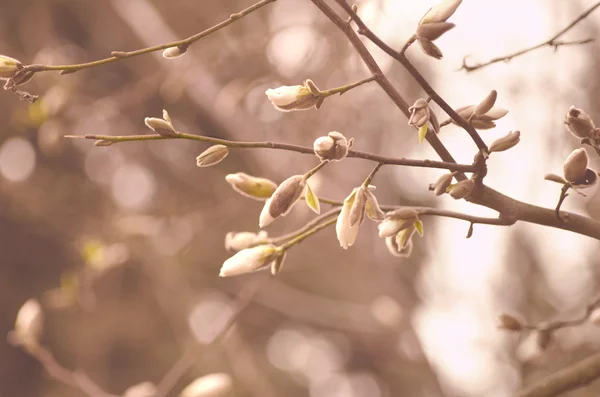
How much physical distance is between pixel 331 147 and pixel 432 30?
11cm

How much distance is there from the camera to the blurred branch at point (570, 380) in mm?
504

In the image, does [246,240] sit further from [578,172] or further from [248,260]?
[578,172]

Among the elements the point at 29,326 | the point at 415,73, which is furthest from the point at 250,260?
the point at 29,326

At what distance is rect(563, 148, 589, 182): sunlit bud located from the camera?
40cm

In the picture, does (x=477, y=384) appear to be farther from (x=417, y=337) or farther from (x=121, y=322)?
(x=121, y=322)

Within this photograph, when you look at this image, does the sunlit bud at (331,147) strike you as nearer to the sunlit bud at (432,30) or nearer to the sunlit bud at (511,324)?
the sunlit bud at (432,30)

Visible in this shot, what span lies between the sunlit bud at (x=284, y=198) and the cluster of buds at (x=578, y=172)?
0.64 ft

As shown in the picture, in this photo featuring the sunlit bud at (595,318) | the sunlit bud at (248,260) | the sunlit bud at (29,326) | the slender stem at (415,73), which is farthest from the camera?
the sunlit bud at (29,326)

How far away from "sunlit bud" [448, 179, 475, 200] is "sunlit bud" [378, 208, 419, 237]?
0.17 ft

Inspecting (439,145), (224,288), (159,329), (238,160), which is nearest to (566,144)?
(439,145)

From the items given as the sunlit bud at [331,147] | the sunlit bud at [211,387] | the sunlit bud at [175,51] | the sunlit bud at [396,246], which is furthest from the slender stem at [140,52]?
the sunlit bud at [211,387]

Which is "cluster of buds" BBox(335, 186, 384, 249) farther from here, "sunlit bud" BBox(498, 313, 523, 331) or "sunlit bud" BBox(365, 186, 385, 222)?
"sunlit bud" BBox(498, 313, 523, 331)

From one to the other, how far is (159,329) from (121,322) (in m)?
0.18

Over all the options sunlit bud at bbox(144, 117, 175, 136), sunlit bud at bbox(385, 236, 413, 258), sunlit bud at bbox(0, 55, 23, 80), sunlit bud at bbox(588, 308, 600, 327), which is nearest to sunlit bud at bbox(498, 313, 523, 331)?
sunlit bud at bbox(588, 308, 600, 327)
